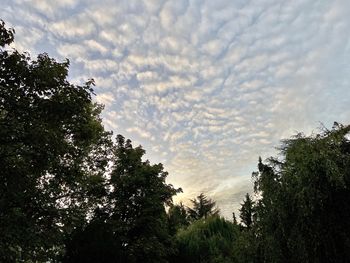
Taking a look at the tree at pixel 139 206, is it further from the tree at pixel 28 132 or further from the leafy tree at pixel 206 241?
the tree at pixel 28 132

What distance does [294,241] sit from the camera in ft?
38.5

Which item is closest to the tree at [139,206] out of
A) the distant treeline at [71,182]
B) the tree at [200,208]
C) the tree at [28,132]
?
the distant treeline at [71,182]

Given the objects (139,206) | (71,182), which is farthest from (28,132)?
(139,206)

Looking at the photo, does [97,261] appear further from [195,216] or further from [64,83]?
[195,216]

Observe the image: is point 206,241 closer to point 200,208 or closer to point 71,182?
point 71,182

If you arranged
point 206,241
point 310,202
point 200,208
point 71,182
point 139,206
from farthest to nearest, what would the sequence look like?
1. point 200,208
2. point 206,241
3. point 139,206
4. point 71,182
5. point 310,202

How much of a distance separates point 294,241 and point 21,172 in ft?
28.5

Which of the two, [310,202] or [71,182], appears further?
[71,182]

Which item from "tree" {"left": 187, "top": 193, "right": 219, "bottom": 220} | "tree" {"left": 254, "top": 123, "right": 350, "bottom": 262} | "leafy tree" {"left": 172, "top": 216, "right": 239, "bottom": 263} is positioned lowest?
"tree" {"left": 254, "top": 123, "right": 350, "bottom": 262}

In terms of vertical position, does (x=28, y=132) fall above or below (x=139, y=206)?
below

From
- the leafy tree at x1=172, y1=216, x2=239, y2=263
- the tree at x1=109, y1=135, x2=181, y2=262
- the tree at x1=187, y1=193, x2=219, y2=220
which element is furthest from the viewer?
the tree at x1=187, y1=193, x2=219, y2=220

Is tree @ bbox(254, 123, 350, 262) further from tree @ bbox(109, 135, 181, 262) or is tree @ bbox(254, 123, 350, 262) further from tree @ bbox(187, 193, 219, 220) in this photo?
tree @ bbox(187, 193, 219, 220)

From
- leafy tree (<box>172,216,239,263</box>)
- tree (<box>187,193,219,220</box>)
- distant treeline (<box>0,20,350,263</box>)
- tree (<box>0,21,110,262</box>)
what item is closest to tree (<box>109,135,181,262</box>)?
leafy tree (<box>172,216,239,263</box>)

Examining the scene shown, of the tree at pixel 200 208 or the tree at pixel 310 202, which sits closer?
the tree at pixel 310 202
